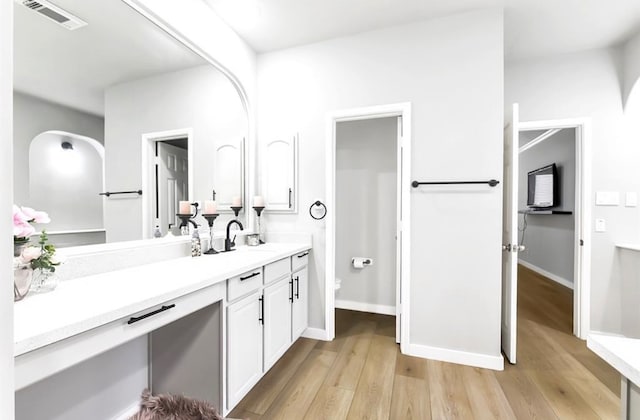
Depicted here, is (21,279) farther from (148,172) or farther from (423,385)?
(423,385)

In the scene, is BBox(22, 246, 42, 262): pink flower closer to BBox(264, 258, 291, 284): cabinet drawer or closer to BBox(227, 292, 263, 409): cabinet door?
BBox(227, 292, 263, 409): cabinet door

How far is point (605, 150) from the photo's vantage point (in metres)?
2.52

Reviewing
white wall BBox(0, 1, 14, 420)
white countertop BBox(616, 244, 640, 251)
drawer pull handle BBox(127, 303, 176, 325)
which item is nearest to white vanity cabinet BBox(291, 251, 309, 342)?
drawer pull handle BBox(127, 303, 176, 325)

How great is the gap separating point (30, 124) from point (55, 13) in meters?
0.51

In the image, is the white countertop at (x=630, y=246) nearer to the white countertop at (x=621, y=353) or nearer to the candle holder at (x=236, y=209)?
the white countertop at (x=621, y=353)

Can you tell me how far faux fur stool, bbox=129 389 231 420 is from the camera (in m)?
1.09

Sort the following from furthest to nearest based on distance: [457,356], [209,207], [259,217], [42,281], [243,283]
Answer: [259,217], [457,356], [209,207], [243,283], [42,281]

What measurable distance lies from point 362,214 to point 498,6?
2.17 meters

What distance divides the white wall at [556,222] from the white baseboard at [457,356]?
10.3 ft

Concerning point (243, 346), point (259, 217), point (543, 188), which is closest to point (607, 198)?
point (543, 188)

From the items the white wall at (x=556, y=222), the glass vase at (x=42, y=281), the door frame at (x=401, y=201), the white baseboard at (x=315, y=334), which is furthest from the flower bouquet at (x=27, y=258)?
the white wall at (x=556, y=222)

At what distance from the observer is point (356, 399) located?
5.62 feet

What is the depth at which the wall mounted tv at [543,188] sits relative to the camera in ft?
14.7

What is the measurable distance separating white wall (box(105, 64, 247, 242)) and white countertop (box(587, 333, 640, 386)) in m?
1.98
